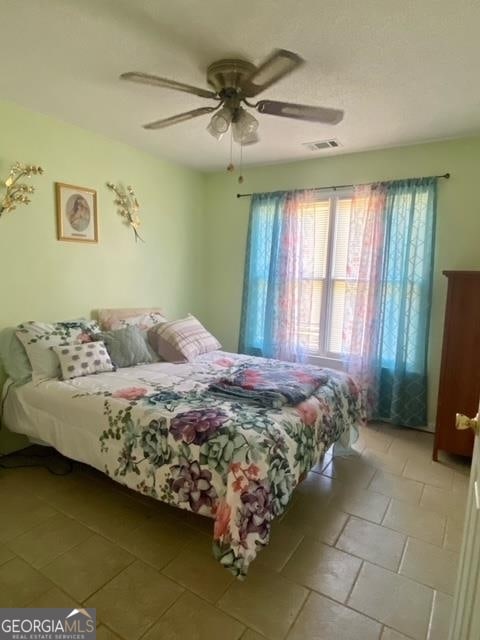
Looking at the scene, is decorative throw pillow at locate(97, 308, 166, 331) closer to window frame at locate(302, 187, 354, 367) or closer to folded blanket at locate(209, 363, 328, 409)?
folded blanket at locate(209, 363, 328, 409)

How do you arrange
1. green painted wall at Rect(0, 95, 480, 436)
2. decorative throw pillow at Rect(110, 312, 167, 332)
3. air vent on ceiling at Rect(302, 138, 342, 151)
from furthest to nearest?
1. decorative throw pillow at Rect(110, 312, 167, 332)
2. air vent on ceiling at Rect(302, 138, 342, 151)
3. green painted wall at Rect(0, 95, 480, 436)

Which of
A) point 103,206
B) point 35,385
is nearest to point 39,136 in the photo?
point 103,206

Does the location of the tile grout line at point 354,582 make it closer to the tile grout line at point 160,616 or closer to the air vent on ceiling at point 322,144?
the tile grout line at point 160,616

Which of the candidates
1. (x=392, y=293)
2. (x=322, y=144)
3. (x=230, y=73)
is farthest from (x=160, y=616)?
(x=322, y=144)

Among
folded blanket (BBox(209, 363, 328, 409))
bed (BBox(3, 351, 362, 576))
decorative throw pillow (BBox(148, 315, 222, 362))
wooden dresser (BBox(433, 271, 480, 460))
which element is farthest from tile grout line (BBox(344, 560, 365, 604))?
decorative throw pillow (BBox(148, 315, 222, 362))

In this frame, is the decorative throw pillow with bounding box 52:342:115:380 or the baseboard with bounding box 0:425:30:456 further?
the baseboard with bounding box 0:425:30:456

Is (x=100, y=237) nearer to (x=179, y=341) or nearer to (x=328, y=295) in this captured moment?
(x=179, y=341)

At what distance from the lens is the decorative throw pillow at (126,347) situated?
110 inches

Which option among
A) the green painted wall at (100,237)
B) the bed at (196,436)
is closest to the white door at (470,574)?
the bed at (196,436)

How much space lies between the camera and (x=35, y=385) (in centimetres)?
237

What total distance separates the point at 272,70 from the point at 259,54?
0.90 ft

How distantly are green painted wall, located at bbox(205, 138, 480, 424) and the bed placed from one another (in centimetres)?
147

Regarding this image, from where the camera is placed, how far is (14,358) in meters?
2.50

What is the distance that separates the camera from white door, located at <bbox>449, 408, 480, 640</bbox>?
2.81ft
